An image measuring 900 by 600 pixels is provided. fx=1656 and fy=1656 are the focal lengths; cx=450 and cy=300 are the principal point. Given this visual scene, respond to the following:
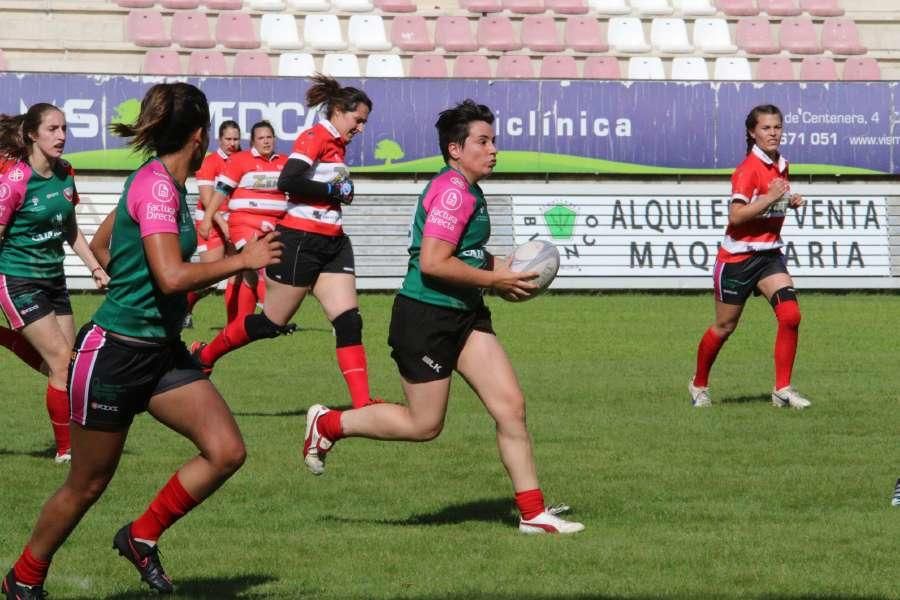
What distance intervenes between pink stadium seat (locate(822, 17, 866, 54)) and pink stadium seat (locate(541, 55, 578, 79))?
496 cm

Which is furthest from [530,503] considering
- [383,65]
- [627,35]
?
[627,35]

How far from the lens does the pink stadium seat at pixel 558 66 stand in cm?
2769

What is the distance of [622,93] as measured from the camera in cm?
2481

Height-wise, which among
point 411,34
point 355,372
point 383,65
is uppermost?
point 411,34

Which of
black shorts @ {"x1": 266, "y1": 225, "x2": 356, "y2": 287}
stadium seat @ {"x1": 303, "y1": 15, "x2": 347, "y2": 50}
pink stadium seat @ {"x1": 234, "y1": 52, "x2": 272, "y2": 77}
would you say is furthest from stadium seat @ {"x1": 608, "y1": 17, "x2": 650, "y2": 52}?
black shorts @ {"x1": 266, "y1": 225, "x2": 356, "y2": 287}

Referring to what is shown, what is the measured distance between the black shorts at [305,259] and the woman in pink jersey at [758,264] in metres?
2.91

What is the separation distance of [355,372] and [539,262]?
3131mm

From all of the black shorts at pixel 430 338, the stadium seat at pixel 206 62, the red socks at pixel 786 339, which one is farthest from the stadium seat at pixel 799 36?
the black shorts at pixel 430 338

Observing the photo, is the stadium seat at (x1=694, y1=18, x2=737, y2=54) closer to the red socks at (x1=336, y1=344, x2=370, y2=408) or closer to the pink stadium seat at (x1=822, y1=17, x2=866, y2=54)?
the pink stadium seat at (x1=822, y1=17, x2=866, y2=54)

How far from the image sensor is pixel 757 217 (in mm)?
12055

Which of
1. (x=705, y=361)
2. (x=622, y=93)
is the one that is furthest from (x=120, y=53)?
(x=705, y=361)

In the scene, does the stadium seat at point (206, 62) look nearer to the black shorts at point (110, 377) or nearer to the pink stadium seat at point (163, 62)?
the pink stadium seat at point (163, 62)

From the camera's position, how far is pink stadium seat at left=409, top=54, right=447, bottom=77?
27297mm

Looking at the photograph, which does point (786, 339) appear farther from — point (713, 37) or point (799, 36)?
point (799, 36)
